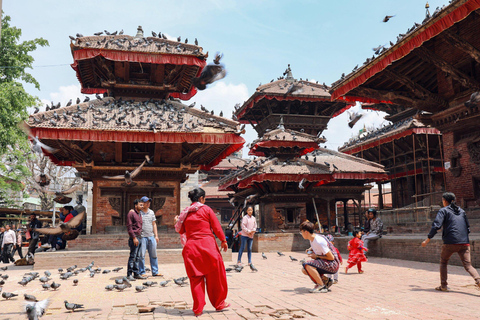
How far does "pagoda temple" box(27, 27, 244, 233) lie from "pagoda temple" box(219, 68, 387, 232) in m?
4.71

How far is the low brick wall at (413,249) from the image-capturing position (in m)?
9.14

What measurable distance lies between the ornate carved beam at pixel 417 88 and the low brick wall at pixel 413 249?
15.1ft

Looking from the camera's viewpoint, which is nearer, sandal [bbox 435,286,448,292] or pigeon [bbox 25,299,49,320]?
pigeon [bbox 25,299,49,320]

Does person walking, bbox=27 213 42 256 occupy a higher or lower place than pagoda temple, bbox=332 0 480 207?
lower

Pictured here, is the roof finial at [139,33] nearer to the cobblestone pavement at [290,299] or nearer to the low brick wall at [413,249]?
the cobblestone pavement at [290,299]

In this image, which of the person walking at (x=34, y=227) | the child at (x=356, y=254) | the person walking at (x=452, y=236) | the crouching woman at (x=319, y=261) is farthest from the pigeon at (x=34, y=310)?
the person walking at (x=34, y=227)

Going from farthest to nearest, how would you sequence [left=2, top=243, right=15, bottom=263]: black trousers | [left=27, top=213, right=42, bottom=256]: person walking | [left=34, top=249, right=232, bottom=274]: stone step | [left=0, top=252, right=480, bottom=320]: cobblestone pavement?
[left=2, top=243, right=15, bottom=263]: black trousers
[left=27, top=213, right=42, bottom=256]: person walking
[left=34, top=249, right=232, bottom=274]: stone step
[left=0, top=252, right=480, bottom=320]: cobblestone pavement

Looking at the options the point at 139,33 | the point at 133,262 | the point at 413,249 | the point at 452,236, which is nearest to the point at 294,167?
the point at 413,249

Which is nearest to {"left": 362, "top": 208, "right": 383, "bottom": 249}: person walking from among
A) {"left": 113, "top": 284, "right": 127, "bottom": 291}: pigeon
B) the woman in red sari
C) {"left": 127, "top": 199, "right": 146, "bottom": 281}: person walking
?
{"left": 127, "top": 199, "right": 146, "bottom": 281}: person walking

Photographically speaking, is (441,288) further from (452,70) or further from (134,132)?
(134,132)

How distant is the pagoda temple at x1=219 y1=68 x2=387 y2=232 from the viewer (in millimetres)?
19719

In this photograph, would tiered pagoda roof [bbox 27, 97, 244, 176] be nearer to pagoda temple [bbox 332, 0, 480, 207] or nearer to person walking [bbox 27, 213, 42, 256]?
person walking [bbox 27, 213, 42, 256]

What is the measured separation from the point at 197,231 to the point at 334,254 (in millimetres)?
2694

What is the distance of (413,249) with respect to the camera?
11.7 meters
